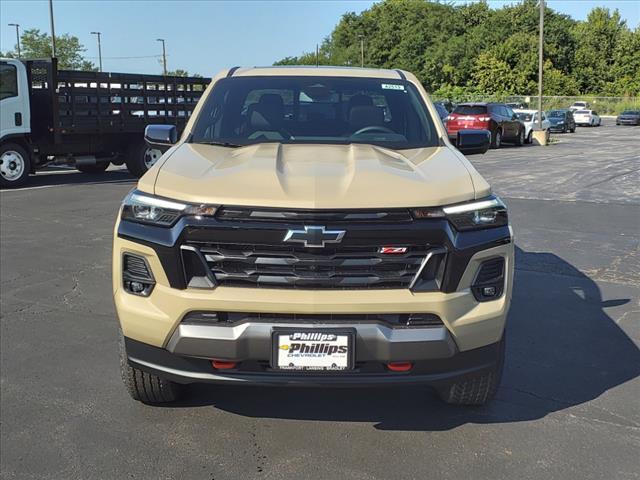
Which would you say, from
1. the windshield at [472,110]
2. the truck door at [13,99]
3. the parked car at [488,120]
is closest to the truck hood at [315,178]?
the truck door at [13,99]

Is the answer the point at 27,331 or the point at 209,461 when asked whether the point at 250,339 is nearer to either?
the point at 209,461

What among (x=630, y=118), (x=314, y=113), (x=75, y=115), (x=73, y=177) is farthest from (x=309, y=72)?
(x=630, y=118)

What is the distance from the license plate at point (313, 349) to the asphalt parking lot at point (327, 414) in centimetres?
51

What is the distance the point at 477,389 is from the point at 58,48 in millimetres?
71845

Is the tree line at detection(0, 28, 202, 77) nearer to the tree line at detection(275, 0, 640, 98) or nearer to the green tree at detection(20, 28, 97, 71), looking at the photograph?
the green tree at detection(20, 28, 97, 71)

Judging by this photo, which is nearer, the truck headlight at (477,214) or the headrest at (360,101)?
the truck headlight at (477,214)

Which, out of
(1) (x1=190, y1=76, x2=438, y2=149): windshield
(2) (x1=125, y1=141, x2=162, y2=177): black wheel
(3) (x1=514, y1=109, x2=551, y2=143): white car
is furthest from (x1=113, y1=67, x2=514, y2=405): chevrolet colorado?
(3) (x1=514, y1=109, x2=551, y2=143): white car

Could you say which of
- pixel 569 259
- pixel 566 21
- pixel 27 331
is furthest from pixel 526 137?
pixel 566 21

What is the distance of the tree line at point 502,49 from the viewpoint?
71312 mm

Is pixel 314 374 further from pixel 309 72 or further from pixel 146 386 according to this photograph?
pixel 309 72

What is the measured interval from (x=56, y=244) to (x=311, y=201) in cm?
602

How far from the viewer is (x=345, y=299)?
289cm

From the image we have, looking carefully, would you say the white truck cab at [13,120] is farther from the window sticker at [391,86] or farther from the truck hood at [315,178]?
the truck hood at [315,178]

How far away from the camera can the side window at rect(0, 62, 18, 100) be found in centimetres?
1277
